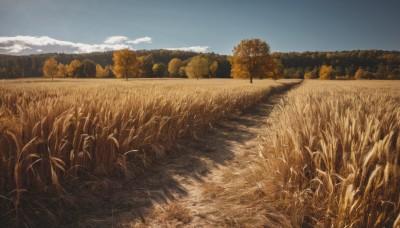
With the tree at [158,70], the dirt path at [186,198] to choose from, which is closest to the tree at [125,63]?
the tree at [158,70]

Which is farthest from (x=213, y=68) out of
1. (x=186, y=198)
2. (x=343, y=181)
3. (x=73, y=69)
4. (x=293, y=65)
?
(x=343, y=181)

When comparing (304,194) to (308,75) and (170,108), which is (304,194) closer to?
(170,108)

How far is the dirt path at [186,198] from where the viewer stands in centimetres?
248

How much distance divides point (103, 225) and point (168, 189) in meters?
1.09

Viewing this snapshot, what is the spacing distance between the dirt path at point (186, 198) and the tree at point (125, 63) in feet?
Answer: 160

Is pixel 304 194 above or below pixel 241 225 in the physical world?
above

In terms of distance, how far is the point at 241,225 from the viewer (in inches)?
93.2

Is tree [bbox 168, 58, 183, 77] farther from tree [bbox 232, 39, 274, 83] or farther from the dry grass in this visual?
the dry grass

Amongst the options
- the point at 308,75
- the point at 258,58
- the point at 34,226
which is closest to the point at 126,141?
the point at 34,226

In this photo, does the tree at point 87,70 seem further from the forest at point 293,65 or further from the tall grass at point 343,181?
the tall grass at point 343,181

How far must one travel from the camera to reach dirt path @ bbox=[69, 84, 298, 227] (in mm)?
2479

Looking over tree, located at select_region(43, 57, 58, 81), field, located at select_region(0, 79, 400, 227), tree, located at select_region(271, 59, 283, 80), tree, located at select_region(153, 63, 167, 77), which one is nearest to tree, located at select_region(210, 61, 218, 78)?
tree, located at select_region(153, 63, 167, 77)

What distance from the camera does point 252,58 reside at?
36562 mm

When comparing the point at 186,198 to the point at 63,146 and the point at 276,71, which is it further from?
the point at 276,71
